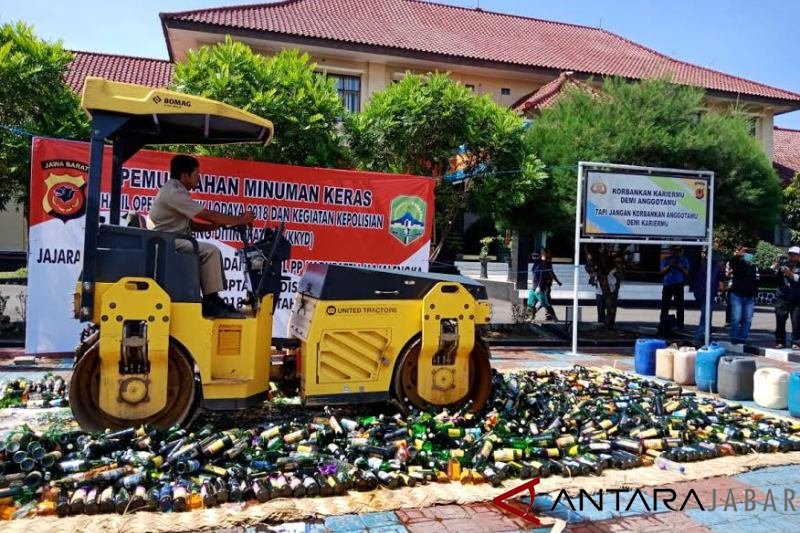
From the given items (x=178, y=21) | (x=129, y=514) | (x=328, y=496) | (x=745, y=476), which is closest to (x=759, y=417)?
(x=745, y=476)

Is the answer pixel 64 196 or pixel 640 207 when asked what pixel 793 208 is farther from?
pixel 64 196

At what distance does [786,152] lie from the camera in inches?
1177

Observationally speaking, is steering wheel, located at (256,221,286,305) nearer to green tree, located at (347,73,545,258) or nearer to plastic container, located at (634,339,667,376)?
green tree, located at (347,73,545,258)

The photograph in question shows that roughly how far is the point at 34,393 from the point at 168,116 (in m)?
3.29

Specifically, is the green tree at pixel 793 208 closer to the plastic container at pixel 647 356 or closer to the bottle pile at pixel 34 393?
the plastic container at pixel 647 356

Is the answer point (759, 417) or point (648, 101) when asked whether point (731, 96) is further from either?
point (759, 417)

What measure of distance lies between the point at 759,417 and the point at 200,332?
532 centimetres

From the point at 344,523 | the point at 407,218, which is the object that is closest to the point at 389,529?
the point at 344,523

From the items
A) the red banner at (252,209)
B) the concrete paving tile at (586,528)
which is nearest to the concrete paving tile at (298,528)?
the concrete paving tile at (586,528)

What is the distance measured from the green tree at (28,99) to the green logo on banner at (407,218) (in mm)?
4929

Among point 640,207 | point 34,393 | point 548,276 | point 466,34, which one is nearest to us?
point 34,393

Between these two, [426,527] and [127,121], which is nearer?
[426,527]

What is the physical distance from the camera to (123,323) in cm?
486

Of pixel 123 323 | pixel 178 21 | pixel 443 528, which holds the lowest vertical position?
pixel 443 528
